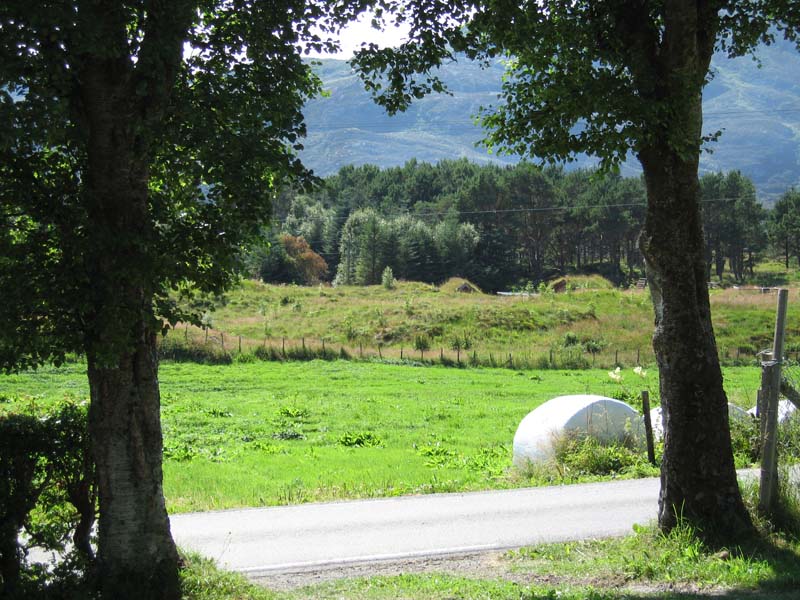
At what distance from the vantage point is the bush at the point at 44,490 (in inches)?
270

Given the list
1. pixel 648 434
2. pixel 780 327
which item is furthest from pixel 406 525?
pixel 648 434

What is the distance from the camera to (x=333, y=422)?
880 inches

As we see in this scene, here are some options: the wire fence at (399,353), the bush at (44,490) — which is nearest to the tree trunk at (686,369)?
the bush at (44,490)

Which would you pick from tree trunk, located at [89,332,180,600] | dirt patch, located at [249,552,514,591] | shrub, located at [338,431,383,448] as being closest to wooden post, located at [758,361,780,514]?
dirt patch, located at [249,552,514,591]

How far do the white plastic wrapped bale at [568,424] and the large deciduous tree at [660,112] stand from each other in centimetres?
525

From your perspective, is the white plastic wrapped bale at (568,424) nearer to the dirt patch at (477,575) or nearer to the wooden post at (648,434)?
the wooden post at (648,434)

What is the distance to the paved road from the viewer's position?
9.37 metres

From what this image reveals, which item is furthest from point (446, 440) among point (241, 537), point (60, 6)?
point (60, 6)

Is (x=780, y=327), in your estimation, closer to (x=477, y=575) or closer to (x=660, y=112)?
(x=660, y=112)

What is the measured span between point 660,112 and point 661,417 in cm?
636

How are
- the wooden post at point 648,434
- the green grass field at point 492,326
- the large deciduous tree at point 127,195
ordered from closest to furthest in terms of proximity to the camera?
the large deciduous tree at point 127,195 → the wooden post at point 648,434 → the green grass field at point 492,326

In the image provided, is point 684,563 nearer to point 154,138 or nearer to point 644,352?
point 154,138

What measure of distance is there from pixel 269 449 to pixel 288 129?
37.0 ft

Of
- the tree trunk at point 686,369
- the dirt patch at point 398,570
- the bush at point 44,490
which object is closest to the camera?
the bush at point 44,490
